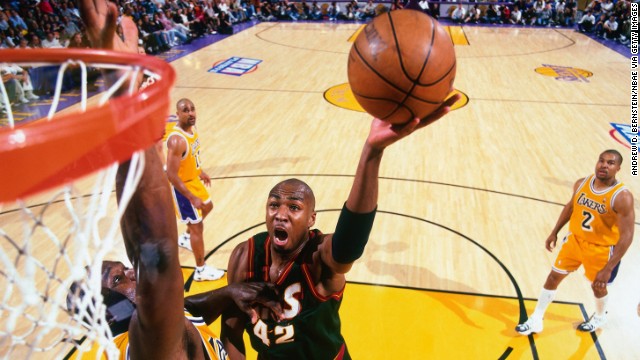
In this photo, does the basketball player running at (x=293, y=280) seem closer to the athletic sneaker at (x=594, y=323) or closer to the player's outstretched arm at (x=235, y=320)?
the player's outstretched arm at (x=235, y=320)

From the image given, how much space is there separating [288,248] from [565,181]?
531 centimetres

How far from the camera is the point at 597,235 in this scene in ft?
11.6

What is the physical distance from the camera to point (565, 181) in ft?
20.3

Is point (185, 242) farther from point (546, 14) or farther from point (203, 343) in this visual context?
point (546, 14)

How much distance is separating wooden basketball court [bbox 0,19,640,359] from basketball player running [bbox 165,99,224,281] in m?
0.25

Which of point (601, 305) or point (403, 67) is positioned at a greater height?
point (403, 67)

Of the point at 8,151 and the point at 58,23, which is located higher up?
the point at 8,151

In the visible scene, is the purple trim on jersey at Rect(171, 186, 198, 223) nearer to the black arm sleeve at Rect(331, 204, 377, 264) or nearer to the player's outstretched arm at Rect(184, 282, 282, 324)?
the player's outstretched arm at Rect(184, 282, 282, 324)

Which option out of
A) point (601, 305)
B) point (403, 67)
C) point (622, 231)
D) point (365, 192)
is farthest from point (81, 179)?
point (601, 305)

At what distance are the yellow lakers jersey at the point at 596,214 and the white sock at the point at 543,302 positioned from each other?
515 millimetres

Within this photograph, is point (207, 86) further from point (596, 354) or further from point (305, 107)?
point (596, 354)

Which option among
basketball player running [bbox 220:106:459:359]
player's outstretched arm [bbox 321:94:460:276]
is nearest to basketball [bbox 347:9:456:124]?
player's outstretched arm [bbox 321:94:460:276]

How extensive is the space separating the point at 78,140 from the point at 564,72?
13.3m

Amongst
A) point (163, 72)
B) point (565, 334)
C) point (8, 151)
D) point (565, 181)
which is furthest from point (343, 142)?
point (8, 151)
